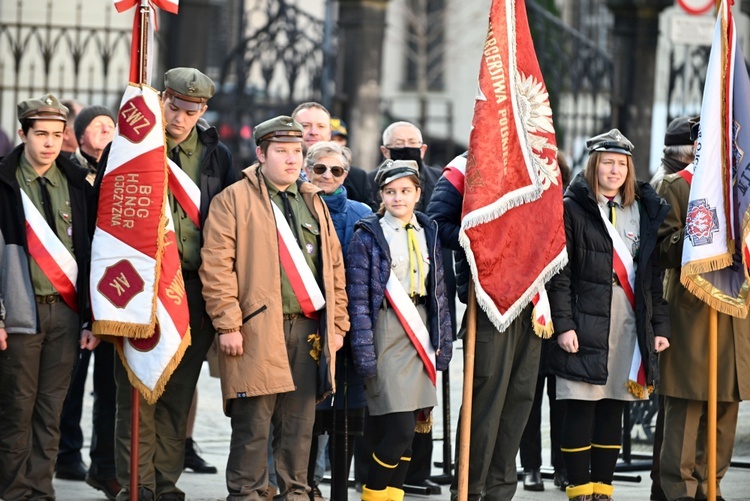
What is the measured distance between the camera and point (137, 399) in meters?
6.84

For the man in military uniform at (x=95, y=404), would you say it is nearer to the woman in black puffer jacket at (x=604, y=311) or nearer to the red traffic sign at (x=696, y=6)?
the woman in black puffer jacket at (x=604, y=311)

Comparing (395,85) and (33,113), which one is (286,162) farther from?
(395,85)

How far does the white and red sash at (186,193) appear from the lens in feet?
23.0

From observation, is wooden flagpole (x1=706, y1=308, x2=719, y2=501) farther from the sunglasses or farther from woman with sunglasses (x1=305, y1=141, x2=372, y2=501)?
the sunglasses

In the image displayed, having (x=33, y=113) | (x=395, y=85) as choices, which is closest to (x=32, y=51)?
(x=33, y=113)

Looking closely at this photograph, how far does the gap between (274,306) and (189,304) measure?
51 centimetres

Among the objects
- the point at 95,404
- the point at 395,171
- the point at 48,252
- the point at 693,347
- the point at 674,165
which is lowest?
the point at 95,404

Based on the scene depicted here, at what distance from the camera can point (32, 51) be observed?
20.5 metres

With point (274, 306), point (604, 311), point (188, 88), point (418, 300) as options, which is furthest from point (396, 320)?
point (188, 88)

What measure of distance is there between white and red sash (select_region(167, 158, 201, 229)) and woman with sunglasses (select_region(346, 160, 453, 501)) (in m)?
0.79

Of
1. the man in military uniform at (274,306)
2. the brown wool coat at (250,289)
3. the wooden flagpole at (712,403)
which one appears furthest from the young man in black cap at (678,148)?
the brown wool coat at (250,289)

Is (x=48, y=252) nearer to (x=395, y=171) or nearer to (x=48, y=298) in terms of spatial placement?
(x=48, y=298)

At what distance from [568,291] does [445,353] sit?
785mm

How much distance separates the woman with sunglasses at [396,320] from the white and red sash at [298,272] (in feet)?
0.65
